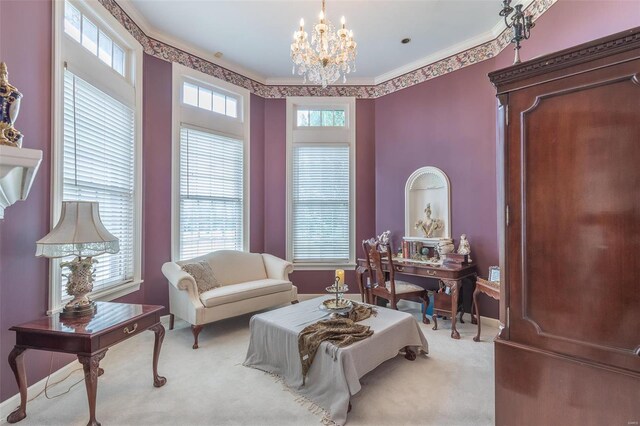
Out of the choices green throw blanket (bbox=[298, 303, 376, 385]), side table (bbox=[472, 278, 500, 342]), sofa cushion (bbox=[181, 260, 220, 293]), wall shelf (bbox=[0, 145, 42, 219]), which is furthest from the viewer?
sofa cushion (bbox=[181, 260, 220, 293])

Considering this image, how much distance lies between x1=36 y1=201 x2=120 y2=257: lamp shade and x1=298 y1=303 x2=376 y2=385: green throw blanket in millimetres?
1598

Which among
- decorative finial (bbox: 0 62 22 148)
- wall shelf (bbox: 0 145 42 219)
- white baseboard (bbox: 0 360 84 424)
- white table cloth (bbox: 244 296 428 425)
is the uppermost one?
decorative finial (bbox: 0 62 22 148)

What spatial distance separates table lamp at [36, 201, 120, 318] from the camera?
205cm

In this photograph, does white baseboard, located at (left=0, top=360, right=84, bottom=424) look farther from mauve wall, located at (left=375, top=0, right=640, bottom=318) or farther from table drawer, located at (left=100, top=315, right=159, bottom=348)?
mauve wall, located at (left=375, top=0, right=640, bottom=318)

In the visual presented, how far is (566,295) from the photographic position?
4.24ft

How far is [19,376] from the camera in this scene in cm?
196

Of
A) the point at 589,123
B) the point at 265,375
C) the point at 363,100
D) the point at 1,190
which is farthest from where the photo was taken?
the point at 363,100

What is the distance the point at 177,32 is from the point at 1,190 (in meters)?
2.87

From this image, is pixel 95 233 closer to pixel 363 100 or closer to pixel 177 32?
pixel 177 32

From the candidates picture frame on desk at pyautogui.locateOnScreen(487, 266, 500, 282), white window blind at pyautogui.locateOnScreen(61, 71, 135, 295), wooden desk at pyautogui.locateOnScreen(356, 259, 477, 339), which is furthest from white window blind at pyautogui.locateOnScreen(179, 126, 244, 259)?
picture frame on desk at pyautogui.locateOnScreen(487, 266, 500, 282)

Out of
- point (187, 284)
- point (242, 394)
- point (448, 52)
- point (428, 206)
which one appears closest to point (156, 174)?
point (187, 284)

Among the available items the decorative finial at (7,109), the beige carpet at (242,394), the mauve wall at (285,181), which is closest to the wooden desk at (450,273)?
the beige carpet at (242,394)

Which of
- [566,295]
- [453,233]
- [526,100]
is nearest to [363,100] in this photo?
[453,233]

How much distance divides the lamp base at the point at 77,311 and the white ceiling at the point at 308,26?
3048 millimetres
